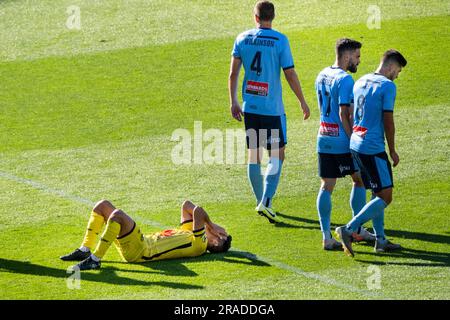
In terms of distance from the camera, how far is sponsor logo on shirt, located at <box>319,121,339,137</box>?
11.5m

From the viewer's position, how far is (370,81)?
35.5 feet

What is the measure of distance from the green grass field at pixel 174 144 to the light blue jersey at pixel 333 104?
115cm

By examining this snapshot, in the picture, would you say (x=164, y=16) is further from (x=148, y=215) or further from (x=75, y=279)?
(x=75, y=279)

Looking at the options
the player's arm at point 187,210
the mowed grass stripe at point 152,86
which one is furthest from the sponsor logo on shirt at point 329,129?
the mowed grass stripe at point 152,86

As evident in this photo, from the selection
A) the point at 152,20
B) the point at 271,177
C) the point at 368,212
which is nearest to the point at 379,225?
the point at 368,212

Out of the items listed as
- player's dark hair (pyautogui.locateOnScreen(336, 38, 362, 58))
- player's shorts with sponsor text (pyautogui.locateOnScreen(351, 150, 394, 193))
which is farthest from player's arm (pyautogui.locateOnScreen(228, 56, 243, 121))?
player's shorts with sponsor text (pyautogui.locateOnScreen(351, 150, 394, 193))

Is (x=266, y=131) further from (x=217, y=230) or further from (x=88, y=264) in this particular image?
(x=88, y=264)

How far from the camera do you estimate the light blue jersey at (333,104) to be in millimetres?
11188

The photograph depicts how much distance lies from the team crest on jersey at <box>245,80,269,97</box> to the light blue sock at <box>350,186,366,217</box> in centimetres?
168

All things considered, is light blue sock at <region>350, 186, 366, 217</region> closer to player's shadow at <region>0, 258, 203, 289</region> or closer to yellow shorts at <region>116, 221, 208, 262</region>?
yellow shorts at <region>116, 221, 208, 262</region>

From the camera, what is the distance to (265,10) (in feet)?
40.2

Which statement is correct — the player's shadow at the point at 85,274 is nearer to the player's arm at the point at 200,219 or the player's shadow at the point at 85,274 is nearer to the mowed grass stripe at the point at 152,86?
the player's arm at the point at 200,219

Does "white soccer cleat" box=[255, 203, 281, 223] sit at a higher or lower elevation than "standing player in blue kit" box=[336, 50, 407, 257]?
lower

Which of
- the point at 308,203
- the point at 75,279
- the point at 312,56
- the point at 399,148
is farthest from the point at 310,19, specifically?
the point at 75,279
